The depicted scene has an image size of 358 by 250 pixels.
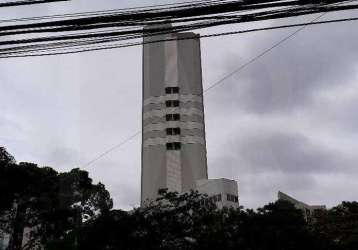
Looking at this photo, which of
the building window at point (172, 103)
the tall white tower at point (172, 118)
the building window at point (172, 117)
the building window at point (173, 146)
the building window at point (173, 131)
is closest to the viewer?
the tall white tower at point (172, 118)

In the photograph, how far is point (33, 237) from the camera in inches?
2010

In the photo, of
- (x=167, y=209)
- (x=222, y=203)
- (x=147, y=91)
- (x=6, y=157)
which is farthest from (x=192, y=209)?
(x=147, y=91)

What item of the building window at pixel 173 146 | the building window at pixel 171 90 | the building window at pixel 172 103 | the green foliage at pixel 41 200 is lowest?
the green foliage at pixel 41 200

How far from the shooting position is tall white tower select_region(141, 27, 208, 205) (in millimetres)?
75188

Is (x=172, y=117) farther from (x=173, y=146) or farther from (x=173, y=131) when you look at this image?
(x=173, y=146)

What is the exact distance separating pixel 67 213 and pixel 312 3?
46.8 meters

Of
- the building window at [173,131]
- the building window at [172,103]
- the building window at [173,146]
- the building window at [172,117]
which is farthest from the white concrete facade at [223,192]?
the building window at [172,103]

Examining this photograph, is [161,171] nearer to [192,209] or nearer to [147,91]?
[147,91]

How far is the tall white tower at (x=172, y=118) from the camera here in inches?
2960

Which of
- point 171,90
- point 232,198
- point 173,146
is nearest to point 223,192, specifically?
point 232,198

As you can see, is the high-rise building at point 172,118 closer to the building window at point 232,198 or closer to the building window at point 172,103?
the building window at point 172,103

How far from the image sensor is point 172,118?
78.4 meters

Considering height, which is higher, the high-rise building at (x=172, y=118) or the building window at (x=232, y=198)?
the high-rise building at (x=172, y=118)

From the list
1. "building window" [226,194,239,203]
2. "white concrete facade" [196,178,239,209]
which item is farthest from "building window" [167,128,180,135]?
"building window" [226,194,239,203]
